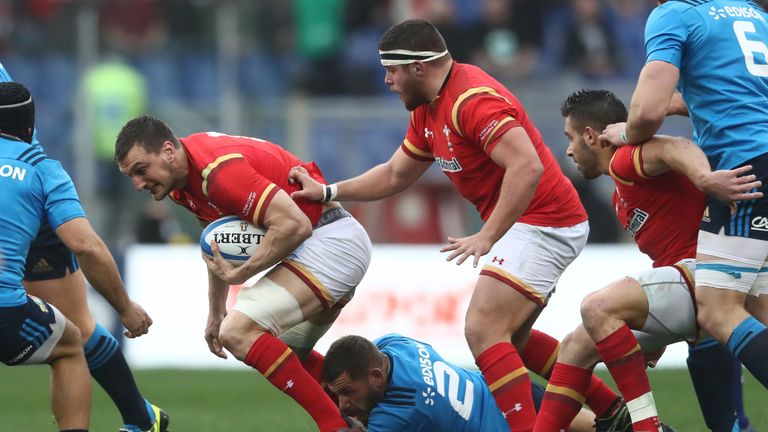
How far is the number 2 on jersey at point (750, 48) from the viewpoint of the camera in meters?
5.71

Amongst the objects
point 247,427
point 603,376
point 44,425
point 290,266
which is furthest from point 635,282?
point 603,376

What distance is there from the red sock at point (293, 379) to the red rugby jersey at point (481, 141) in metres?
1.32

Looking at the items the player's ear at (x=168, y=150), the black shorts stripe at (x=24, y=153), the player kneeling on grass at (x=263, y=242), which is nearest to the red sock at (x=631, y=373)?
the player kneeling on grass at (x=263, y=242)

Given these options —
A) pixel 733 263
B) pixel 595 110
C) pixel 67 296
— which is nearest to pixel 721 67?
pixel 595 110

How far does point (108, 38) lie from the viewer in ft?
55.8

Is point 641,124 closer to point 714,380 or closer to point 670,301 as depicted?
point 670,301

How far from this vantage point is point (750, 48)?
18.8 feet

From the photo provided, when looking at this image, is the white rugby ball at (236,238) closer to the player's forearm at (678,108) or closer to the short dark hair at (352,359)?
the short dark hair at (352,359)

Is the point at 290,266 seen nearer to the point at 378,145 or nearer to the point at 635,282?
the point at 635,282

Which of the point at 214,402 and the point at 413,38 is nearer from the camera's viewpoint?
the point at 413,38

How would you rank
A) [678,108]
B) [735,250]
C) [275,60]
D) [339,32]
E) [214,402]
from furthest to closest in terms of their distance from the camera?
[339,32] → [275,60] → [214,402] → [678,108] → [735,250]

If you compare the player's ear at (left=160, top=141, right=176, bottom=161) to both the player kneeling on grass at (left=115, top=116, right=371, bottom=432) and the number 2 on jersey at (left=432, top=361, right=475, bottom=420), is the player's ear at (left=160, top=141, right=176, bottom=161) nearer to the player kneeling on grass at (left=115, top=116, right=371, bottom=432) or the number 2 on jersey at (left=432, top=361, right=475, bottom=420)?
the player kneeling on grass at (left=115, top=116, right=371, bottom=432)

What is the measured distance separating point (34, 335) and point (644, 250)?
120 inches

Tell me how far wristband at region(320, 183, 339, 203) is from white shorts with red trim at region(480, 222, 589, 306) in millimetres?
937
